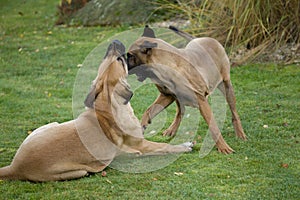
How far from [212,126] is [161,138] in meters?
0.96

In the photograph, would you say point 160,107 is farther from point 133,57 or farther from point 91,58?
point 91,58

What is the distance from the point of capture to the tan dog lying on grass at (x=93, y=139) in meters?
5.93

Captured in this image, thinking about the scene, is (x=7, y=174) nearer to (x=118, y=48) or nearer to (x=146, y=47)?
(x=118, y=48)

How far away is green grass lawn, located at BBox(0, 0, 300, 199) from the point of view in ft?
19.0

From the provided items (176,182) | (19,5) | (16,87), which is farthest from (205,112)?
(19,5)

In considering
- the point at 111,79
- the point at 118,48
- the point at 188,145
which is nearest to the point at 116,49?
the point at 118,48

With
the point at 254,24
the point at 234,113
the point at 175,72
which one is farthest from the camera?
A: the point at 254,24

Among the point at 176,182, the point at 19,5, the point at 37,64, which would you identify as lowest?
the point at 19,5

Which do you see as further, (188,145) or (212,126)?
(188,145)

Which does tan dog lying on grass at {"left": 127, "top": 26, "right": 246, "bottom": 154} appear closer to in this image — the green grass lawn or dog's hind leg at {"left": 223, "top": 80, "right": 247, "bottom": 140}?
dog's hind leg at {"left": 223, "top": 80, "right": 247, "bottom": 140}

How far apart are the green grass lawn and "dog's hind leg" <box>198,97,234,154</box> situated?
123mm

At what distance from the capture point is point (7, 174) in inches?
239

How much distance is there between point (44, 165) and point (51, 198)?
42cm

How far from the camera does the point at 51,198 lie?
221 inches
